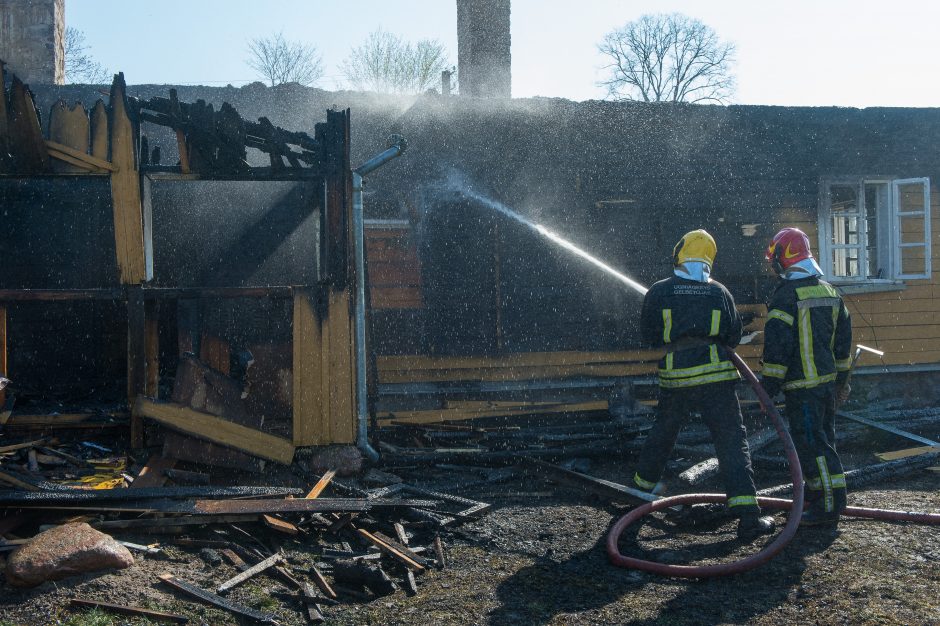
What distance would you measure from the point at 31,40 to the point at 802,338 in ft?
36.6

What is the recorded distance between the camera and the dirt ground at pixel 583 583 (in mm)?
3701

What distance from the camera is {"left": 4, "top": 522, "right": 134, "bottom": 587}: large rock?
3.64 metres

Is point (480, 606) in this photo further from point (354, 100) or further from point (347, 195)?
point (354, 100)

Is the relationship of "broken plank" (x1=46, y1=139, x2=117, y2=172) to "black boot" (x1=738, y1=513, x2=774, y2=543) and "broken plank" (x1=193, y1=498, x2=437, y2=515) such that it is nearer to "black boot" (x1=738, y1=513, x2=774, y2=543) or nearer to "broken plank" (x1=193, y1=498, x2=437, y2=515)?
"broken plank" (x1=193, y1=498, x2=437, y2=515)

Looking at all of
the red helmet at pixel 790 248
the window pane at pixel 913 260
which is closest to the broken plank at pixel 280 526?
the red helmet at pixel 790 248

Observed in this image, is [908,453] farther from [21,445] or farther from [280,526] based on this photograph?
[21,445]

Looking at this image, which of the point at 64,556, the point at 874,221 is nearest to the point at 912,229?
the point at 874,221

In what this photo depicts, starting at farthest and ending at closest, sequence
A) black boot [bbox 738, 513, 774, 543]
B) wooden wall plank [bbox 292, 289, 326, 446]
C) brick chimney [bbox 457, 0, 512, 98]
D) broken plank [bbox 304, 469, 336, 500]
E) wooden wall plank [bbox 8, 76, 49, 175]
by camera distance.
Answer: brick chimney [bbox 457, 0, 512, 98] → wooden wall plank [bbox 292, 289, 326, 446] → wooden wall plank [bbox 8, 76, 49, 175] → broken plank [bbox 304, 469, 336, 500] → black boot [bbox 738, 513, 774, 543]

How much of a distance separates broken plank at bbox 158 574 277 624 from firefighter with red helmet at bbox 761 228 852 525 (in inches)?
138

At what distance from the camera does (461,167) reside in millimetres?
9398

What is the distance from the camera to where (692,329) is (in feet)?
16.6

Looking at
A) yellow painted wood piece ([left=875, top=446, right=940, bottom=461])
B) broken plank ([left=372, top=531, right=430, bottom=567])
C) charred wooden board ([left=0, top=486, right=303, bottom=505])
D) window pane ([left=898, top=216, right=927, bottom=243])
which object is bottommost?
yellow painted wood piece ([left=875, top=446, right=940, bottom=461])

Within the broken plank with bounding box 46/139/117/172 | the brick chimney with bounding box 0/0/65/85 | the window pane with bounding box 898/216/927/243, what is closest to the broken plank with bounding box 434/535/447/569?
the broken plank with bounding box 46/139/117/172

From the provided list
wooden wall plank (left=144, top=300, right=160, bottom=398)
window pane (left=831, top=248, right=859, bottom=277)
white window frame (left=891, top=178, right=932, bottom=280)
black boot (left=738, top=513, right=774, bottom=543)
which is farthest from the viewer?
window pane (left=831, top=248, right=859, bottom=277)
